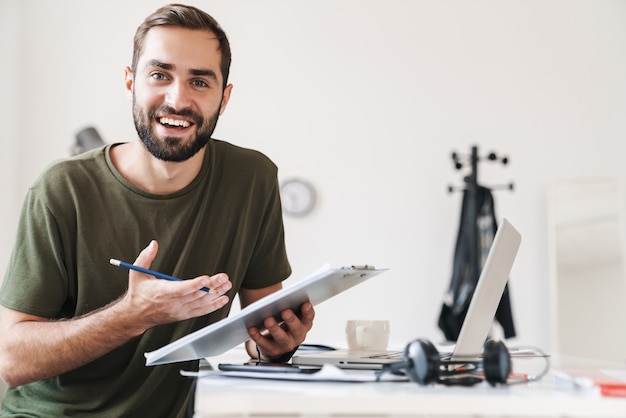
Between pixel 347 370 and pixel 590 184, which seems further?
pixel 590 184

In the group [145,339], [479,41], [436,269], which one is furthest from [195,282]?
[479,41]

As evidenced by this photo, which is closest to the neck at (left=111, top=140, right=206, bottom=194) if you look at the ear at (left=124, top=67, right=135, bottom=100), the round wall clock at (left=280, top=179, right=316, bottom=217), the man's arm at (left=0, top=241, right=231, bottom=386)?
the ear at (left=124, top=67, right=135, bottom=100)

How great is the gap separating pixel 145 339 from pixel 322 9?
3.39 meters

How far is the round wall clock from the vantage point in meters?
4.53

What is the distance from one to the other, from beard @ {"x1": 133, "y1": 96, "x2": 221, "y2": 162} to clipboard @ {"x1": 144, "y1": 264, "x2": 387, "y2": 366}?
0.50 meters

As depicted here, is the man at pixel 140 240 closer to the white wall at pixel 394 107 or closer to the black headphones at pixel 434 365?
the black headphones at pixel 434 365

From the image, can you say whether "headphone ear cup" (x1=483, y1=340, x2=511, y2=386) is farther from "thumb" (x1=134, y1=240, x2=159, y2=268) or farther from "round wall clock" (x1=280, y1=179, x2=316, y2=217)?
"round wall clock" (x1=280, y1=179, x2=316, y2=217)

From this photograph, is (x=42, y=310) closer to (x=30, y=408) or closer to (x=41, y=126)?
(x=30, y=408)

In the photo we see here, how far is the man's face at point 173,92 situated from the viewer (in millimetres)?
1724

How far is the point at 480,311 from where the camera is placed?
51.2 inches

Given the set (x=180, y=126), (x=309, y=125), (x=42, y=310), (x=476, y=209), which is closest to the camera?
(x=42, y=310)

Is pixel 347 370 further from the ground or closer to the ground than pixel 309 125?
closer to the ground

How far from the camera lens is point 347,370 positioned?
1.25m

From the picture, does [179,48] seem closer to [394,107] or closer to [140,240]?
[140,240]
